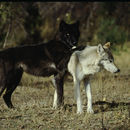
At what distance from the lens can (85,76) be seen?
627cm

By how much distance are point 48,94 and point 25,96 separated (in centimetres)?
61

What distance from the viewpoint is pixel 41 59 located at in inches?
254

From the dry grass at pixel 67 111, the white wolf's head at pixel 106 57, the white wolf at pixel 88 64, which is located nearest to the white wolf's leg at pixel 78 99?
the white wolf at pixel 88 64

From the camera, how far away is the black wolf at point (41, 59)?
6305mm

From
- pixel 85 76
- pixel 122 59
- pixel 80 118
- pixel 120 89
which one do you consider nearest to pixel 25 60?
pixel 85 76

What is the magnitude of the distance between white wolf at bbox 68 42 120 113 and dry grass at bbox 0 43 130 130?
452 mm

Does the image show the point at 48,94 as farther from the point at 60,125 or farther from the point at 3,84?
the point at 60,125

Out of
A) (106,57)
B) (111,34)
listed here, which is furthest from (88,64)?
(111,34)

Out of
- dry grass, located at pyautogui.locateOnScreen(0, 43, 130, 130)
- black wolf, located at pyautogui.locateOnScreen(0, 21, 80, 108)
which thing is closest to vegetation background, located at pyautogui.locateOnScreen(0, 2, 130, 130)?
dry grass, located at pyautogui.locateOnScreen(0, 43, 130, 130)

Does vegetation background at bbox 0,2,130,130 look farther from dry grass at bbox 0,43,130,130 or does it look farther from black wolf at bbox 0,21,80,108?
black wolf at bbox 0,21,80,108

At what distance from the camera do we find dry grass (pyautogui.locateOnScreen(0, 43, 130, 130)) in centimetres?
527

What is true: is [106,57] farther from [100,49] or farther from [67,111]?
[67,111]

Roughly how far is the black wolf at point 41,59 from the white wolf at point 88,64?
0.67ft

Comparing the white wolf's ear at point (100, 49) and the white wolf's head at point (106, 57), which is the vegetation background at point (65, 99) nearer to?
the white wolf's head at point (106, 57)
